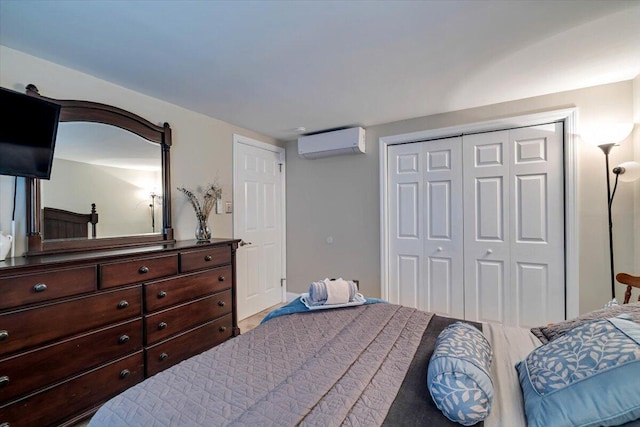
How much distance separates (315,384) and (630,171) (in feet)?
9.20

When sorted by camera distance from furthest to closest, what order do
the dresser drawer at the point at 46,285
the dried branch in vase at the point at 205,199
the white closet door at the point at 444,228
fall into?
1. the white closet door at the point at 444,228
2. the dried branch in vase at the point at 205,199
3. the dresser drawer at the point at 46,285

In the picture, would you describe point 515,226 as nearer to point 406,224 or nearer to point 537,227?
point 537,227

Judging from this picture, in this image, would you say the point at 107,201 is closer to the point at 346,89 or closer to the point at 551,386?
the point at 346,89

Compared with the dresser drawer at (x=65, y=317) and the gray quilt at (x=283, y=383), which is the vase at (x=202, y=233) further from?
the gray quilt at (x=283, y=383)

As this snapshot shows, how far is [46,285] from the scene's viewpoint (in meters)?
1.53

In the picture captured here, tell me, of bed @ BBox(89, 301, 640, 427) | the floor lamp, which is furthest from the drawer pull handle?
the floor lamp

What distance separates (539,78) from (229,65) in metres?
2.43

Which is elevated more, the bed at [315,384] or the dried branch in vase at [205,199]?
the dried branch in vase at [205,199]

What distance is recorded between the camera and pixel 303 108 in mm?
2826

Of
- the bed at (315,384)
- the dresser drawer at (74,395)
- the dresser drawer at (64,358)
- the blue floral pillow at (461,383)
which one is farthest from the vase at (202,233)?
the blue floral pillow at (461,383)

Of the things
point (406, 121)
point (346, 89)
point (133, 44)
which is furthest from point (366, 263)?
point (133, 44)

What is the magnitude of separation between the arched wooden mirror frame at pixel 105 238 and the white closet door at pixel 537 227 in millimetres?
3301

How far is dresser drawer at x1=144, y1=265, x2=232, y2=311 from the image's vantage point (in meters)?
2.03

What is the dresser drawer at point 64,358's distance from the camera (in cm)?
142
